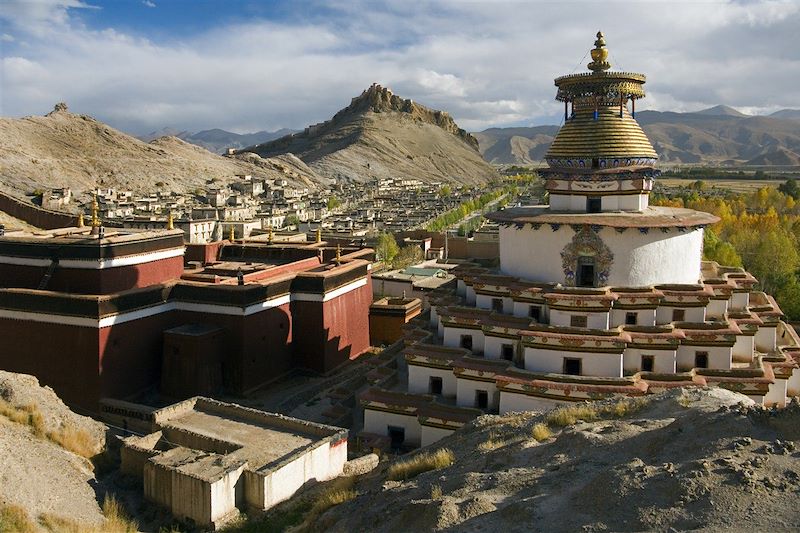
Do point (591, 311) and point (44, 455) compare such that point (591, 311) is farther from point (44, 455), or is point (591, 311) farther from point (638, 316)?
point (44, 455)

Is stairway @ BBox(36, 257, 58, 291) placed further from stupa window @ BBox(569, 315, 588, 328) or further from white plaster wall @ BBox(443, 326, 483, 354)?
stupa window @ BBox(569, 315, 588, 328)

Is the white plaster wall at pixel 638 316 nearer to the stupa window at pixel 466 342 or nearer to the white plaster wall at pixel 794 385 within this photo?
the stupa window at pixel 466 342

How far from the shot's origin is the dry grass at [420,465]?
1248cm

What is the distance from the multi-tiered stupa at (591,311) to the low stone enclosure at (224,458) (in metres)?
2.46

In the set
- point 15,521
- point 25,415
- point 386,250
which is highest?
point 386,250

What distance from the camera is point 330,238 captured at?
5738 centimetres

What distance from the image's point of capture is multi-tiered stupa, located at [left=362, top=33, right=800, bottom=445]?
52.6ft

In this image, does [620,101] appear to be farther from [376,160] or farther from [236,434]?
[376,160]

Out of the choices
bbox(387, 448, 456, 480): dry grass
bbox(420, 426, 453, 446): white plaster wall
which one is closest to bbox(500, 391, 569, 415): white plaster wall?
bbox(420, 426, 453, 446): white plaster wall

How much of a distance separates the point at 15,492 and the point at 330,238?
149 ft

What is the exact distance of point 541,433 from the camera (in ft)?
40.5

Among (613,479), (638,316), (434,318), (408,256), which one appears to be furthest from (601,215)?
(408,256)

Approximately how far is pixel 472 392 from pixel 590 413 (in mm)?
3865

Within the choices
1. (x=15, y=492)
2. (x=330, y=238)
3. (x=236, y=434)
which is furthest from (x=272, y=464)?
(x=330, y=238)
